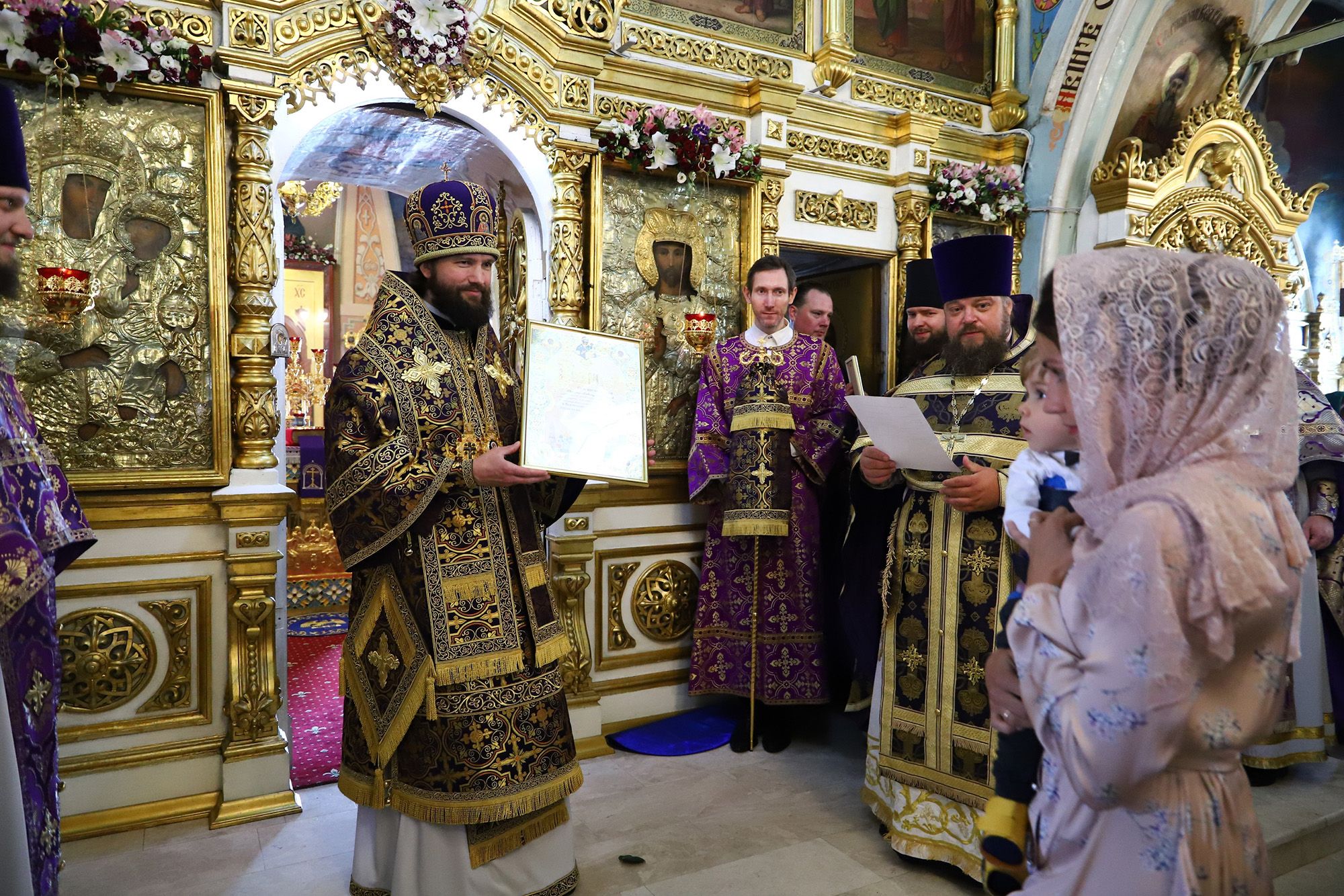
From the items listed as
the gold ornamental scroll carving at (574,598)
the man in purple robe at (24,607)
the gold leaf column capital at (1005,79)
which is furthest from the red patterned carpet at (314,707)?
the gold leaf column capital at (1005,79)

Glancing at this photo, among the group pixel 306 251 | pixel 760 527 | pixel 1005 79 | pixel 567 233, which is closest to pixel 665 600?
pixel 760 527

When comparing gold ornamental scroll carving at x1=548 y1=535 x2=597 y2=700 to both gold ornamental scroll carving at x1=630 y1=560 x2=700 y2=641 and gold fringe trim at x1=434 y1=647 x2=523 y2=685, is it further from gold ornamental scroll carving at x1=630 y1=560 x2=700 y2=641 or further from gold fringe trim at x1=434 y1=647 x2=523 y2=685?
gold fringe trim at x1=434 y1=647 x2=523 y2=685

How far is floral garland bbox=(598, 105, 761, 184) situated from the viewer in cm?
444

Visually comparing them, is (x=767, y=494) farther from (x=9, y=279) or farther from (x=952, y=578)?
(x=9, y=279)

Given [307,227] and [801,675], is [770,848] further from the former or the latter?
[307,227]

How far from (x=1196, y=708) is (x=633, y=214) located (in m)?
3.86

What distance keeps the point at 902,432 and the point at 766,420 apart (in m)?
1.50

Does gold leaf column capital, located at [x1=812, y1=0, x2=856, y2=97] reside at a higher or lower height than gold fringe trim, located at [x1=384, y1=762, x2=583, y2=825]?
higher

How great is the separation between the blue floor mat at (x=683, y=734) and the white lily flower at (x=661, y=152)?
2.83m

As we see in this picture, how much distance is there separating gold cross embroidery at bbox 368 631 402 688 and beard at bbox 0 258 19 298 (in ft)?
4.48

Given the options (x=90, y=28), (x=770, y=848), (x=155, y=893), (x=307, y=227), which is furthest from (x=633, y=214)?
(x=307, y=227)

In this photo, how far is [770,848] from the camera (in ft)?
11.0

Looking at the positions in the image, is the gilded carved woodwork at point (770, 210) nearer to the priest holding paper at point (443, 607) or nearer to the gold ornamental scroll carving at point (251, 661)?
the priest holding paper at point (443, 607)

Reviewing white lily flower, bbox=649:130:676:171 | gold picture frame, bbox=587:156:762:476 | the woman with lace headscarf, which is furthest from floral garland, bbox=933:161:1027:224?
the woman with lace headscarf
